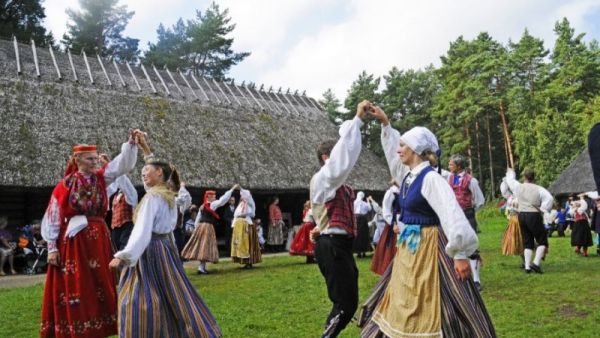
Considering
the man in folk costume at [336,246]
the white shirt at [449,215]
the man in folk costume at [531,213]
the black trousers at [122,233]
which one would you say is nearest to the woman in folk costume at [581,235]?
the man in folk costume at [531,213]

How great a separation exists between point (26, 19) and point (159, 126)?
67.1ft

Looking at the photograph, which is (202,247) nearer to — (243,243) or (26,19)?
(243,243)

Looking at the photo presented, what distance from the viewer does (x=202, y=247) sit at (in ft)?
36.5

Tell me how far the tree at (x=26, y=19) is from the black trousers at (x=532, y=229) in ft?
101

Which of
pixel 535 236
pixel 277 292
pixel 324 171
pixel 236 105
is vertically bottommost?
pixel 277 292

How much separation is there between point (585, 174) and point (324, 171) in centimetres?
2759

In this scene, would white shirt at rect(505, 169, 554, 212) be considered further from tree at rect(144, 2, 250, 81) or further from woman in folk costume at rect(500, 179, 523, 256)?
tree at rect(144, 2, 250, 81)

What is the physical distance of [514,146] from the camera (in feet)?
138

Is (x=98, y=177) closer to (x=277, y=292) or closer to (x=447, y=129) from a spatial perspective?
(x=277, y=292)

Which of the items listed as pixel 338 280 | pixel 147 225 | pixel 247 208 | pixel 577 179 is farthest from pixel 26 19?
pixel 338 280

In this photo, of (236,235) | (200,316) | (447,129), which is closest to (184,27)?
(447,129)

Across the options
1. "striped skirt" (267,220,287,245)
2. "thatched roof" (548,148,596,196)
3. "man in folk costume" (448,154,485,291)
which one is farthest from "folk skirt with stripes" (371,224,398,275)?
"thatched roof" (548,148,596,196)

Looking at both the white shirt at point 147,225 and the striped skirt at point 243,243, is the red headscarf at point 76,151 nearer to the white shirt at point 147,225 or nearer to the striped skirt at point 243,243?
the white shirt at point 147,225

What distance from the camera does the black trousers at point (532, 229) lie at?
363 inches
